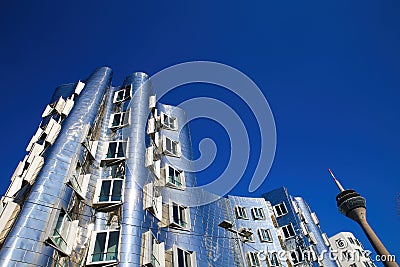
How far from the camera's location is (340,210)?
52.1 metres

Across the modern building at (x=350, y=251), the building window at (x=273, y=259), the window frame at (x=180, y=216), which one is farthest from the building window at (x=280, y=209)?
the window frame at (x=180, y=216)

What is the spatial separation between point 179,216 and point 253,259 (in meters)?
13.0

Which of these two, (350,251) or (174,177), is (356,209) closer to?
(350,251)

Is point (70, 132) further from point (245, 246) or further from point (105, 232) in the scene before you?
point (245, 246)

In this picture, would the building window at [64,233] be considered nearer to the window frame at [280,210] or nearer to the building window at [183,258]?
the building window at [183,258]

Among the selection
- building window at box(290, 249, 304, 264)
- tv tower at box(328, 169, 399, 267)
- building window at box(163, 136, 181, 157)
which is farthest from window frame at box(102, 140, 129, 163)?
tv tower at box(328, 169, 399, 267)

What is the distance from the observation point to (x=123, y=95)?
3086cm

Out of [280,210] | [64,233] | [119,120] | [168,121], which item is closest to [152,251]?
[64,233]

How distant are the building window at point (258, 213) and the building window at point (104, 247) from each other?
24102 mm

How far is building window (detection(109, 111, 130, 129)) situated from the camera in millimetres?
27000

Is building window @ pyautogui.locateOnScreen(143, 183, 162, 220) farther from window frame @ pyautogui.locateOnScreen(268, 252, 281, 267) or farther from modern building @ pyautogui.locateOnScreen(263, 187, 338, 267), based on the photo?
modern building @ pyautogui.locateOnScreen(263, 187, 338, 267)

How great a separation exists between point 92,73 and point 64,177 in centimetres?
1696

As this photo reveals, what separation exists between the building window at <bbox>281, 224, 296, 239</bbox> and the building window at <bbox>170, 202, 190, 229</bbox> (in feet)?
62.8

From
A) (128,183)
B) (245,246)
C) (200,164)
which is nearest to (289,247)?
(245,246)
